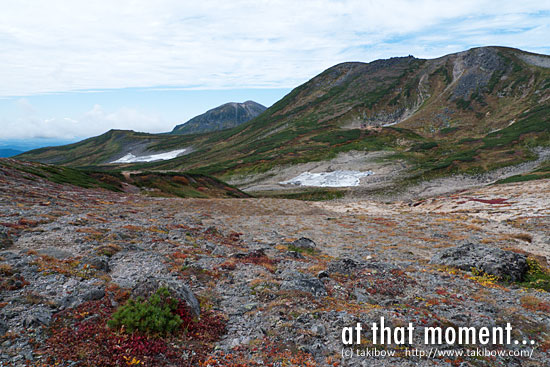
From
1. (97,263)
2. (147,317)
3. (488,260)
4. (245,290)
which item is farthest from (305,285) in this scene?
(488,260)

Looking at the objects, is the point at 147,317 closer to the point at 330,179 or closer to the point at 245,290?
the point at 245,290

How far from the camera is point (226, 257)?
1747 centimetres

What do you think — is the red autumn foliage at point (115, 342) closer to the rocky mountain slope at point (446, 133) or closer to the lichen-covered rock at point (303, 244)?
the lichen-covered rock at point (303, 244)

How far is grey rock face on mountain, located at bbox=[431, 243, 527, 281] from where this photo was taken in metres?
15.6

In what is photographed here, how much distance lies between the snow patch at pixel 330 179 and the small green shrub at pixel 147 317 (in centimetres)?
8557

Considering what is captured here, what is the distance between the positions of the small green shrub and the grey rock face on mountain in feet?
56.5

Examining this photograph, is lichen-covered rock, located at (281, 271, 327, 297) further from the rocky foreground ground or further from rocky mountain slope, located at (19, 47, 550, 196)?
rocky mountain slope, located at (19, 47, 550, 196)

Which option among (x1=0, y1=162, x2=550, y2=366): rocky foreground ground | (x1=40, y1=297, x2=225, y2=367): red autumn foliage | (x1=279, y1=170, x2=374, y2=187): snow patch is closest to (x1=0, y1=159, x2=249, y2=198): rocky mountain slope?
(x1=0, y1=162, x2=550, y2=366): rocky foreground ground

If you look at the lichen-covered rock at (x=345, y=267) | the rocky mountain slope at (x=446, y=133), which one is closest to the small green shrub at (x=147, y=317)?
the lichen-covered rock at (x=345, y=267)

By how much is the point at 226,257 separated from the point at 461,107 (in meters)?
197

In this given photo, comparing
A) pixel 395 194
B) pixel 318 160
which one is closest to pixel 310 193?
pixel 395 194

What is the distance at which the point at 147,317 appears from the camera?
8484mm

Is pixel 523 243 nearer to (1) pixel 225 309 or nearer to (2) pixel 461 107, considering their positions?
(1) pixel 225 309

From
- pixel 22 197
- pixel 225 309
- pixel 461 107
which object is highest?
pixel 461 107
